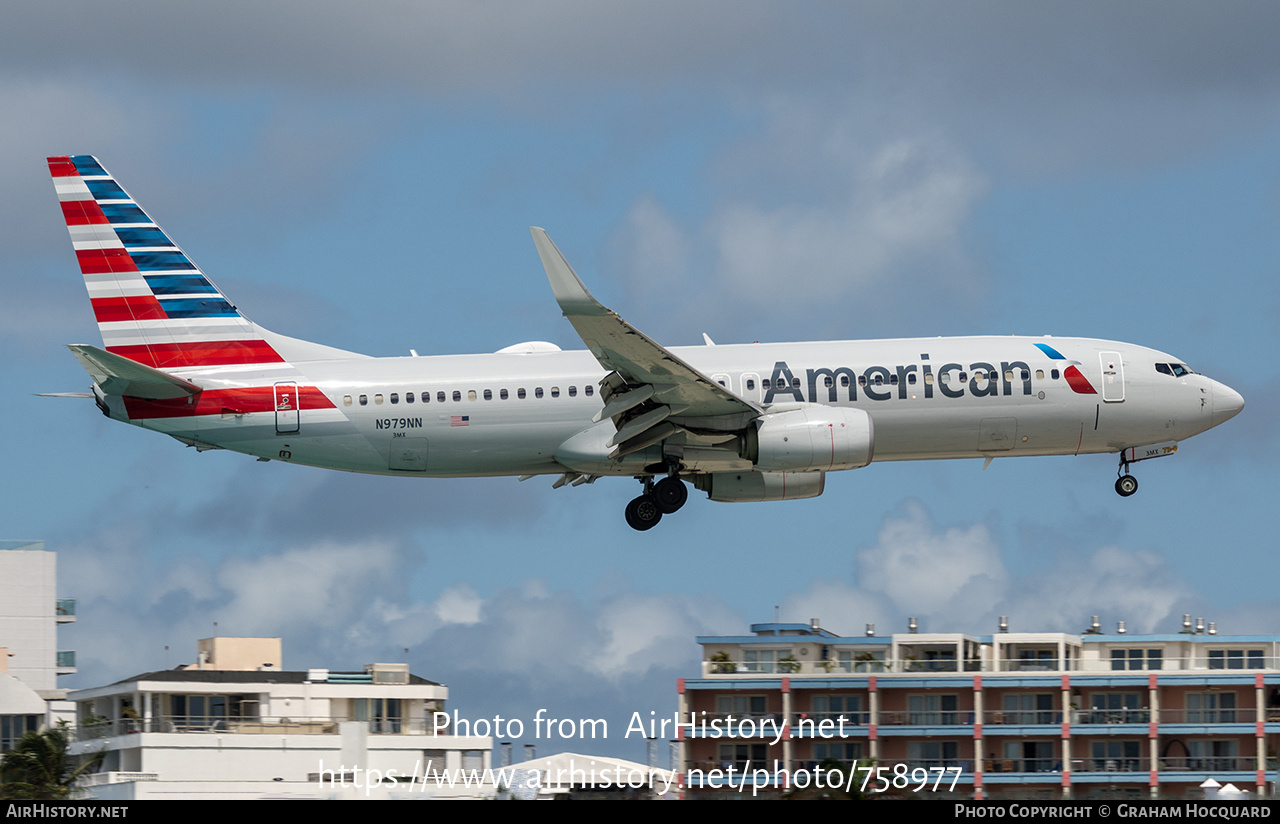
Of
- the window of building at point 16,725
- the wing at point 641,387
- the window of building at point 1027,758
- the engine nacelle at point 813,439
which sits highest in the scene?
the wing at point 641,387

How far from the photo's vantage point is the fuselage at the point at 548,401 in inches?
1881

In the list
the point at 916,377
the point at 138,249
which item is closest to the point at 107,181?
the point at 138,249

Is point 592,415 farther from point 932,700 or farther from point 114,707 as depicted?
point 114,707

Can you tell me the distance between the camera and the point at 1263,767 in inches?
2399

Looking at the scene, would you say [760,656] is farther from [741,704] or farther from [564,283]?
[564,283]

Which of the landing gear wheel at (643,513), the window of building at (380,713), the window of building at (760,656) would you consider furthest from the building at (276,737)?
the window of building at (760,656)

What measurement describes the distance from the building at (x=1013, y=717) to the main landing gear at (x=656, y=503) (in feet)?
48.2

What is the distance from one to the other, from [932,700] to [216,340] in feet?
106

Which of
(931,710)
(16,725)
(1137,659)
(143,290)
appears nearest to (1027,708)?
(931,710)

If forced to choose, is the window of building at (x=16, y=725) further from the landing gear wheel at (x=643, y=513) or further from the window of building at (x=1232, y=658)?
the window of building at (x=1232, y=658)

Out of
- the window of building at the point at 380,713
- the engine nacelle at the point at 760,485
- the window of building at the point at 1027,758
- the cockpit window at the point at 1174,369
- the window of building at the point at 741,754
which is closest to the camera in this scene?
the engine nacelle at the point at 760,485

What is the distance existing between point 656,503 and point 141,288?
17.0 meters

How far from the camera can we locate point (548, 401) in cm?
4791
